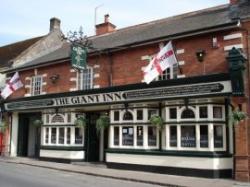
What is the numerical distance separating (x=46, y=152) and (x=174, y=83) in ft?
31.9

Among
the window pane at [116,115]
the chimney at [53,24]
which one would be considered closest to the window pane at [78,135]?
the window pane at [116,115]

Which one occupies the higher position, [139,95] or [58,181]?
[139,95]

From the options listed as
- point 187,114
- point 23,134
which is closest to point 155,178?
point 187,114

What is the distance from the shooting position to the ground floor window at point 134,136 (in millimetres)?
17234

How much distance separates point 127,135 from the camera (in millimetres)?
18094

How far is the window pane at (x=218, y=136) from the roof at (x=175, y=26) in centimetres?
403

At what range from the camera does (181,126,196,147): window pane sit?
51.8ft

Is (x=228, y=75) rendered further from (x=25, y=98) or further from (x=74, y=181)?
(x=25, y=98)

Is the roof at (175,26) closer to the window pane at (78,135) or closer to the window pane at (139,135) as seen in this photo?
the window pane at (139,135)

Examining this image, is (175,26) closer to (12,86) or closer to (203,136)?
(203,136)

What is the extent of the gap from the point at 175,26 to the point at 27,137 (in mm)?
12537

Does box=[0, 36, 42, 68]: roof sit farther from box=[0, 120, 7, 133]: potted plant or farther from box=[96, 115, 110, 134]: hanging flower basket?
box=[96, 115, 110, 134]: hanging flower basket

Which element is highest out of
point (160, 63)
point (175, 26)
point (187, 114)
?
point (175, 26)

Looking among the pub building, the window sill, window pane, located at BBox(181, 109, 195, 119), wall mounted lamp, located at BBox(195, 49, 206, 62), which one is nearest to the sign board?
the pub building
